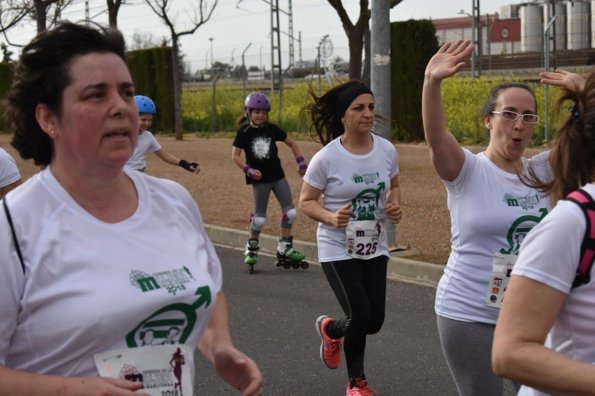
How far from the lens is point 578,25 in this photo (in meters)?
50.0

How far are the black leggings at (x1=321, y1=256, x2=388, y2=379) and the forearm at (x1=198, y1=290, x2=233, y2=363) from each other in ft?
11.1

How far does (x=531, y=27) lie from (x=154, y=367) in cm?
5274

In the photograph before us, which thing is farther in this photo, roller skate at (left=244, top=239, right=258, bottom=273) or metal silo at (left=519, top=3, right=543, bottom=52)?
metal silo at (left=519, top=3, right=543, bottom=52)

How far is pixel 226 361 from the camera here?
10.1 feet

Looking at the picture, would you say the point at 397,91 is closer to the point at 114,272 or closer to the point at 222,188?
the point at 222,188

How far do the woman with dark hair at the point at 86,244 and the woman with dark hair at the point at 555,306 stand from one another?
0.84 m

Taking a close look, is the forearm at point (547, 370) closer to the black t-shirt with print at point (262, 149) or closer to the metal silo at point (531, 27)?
the black t-shirt with print at point (262, 149)

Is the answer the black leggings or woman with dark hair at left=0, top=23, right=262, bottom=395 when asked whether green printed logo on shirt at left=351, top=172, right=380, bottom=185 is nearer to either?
the black leggings

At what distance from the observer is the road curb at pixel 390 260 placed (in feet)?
33.5

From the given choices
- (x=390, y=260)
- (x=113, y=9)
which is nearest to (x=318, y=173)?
(x=390, y=260)

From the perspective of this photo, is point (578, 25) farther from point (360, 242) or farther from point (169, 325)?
point (169, 325)

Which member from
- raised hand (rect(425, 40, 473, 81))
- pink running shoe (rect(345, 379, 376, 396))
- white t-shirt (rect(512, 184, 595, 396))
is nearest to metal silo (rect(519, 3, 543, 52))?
pink running shoe (rect(345, 379, 376, 396))

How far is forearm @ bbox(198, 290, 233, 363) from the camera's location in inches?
123

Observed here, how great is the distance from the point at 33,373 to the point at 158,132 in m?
37.7
